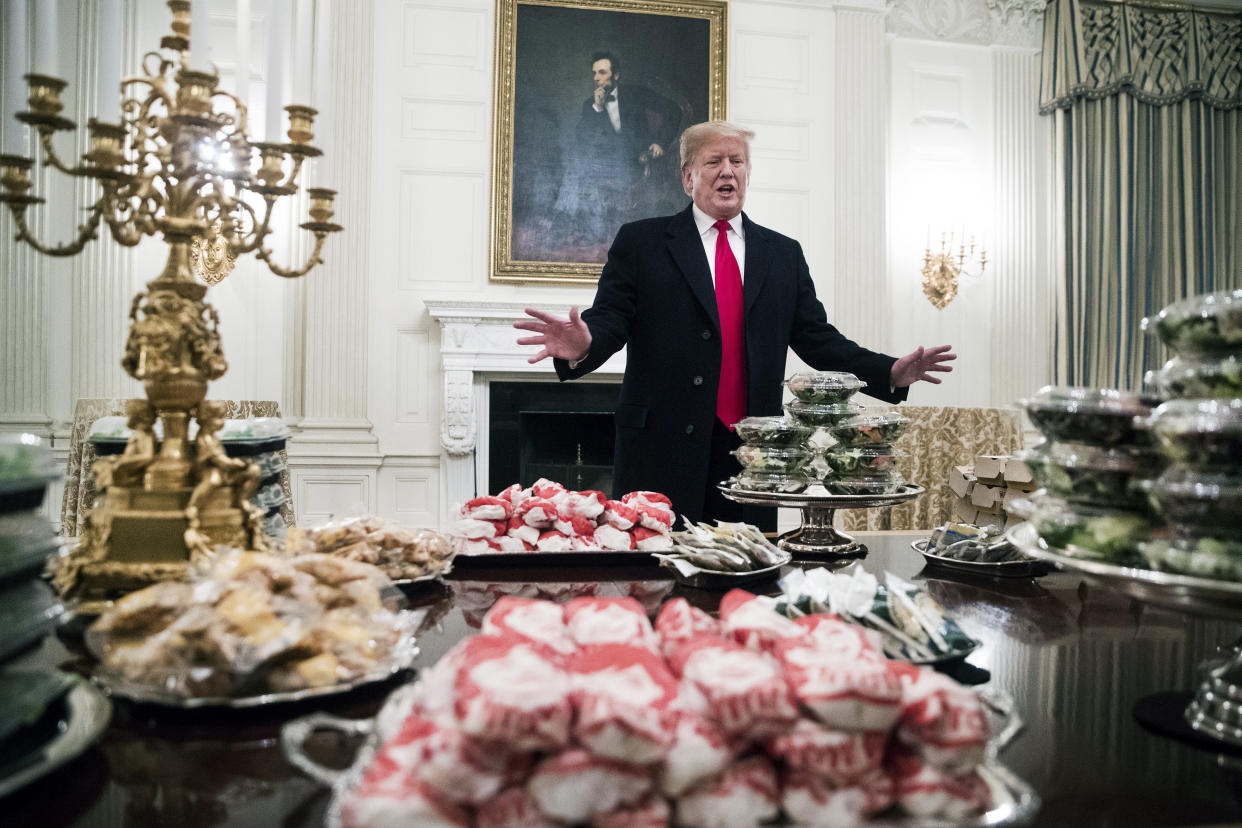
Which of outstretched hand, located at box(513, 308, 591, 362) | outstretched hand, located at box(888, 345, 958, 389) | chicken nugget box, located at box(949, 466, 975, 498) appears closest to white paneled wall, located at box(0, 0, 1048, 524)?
chicken nugget box, located at box(949, 466, 975, 498)

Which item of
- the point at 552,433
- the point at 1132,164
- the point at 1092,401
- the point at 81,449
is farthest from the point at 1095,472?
the point at 1132,164

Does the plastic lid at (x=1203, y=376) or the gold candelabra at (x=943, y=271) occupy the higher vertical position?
the gold candelabra at (x=943, y=271)

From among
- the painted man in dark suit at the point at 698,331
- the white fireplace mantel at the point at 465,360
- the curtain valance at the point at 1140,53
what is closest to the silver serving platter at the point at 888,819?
the painted man in dark suit at the point at 698,331

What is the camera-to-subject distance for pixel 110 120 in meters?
0.94

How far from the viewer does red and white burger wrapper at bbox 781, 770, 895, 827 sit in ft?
1.56

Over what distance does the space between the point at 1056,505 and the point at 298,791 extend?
654 millimetres

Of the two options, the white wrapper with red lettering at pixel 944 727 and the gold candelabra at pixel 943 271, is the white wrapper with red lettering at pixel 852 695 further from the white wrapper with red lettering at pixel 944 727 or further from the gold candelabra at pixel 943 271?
the gold candelabra at pixel 943 271

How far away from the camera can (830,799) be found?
0.48 m

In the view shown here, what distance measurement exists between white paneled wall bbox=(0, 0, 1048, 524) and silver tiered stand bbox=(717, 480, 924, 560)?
3686mm

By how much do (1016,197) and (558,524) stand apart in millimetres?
5509

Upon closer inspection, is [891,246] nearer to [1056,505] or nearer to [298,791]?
[1056,505]

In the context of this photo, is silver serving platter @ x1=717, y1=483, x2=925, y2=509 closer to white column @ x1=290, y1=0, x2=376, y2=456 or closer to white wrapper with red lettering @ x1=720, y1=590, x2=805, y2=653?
white wrapper with red lettering @ x1=720, y1=590, x2=805, y2=653

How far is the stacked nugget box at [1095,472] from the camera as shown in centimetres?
72

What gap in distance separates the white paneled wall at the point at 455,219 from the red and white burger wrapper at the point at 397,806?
14.9ft
